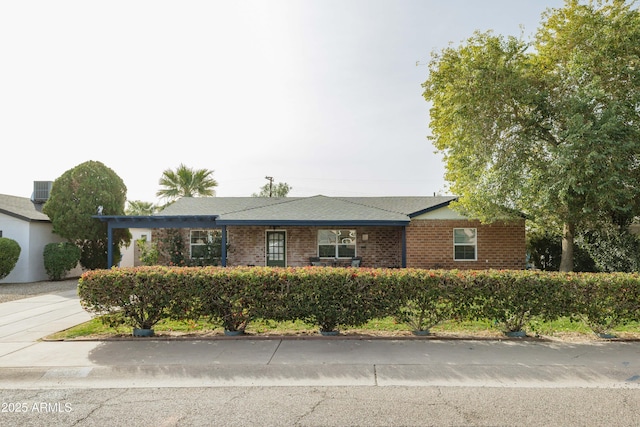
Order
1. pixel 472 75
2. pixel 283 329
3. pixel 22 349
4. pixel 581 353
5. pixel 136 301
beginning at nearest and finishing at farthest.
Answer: pixel 581 353, pixel 22 349, pixel 136 301, pixel 283 329, pixel 472 75

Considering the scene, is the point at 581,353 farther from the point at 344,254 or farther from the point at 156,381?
the point at 344,254

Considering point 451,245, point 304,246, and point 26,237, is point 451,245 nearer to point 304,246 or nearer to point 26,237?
point 304,246

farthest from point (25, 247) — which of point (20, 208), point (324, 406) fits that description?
point (324, 406)

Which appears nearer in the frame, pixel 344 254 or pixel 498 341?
pixel 498 341

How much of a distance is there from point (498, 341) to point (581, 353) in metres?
1.18

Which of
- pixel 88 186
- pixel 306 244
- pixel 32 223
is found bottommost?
pixel 306 244

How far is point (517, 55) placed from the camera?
1140 cm

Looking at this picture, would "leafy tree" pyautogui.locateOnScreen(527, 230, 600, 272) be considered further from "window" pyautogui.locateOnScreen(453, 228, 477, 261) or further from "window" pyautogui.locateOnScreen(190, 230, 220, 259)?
"window" pyautogui.locateOnScreen(190, 230, 220, 259)

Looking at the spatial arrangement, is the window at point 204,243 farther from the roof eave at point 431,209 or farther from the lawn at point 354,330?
the lawn at point 354,330

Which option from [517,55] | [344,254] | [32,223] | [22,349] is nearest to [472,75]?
[517,55]

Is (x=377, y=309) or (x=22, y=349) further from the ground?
(x=377, y=309)

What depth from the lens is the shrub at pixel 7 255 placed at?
1596 centimetres

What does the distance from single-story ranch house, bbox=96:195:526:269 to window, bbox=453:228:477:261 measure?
0.04 metres

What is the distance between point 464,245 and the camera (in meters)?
15.2
